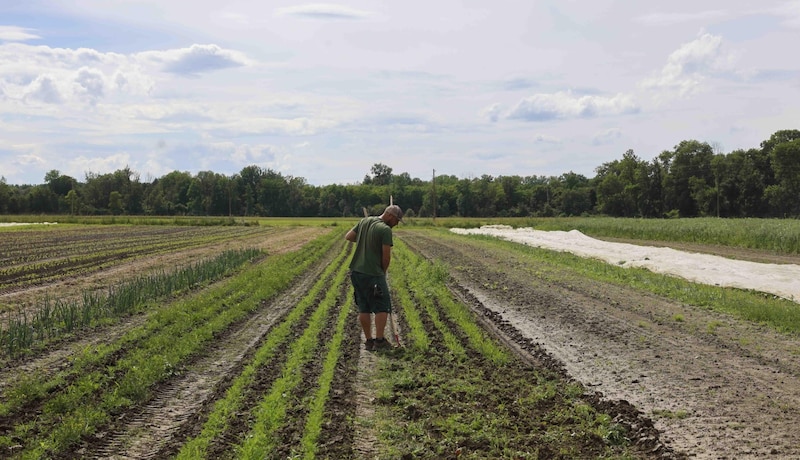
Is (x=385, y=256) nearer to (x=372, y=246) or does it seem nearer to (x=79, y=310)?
(x=372, y=246)

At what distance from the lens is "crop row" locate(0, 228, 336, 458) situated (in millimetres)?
6035

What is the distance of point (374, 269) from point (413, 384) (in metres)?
2.47

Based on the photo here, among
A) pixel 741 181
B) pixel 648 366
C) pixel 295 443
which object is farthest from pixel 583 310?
pixel 741 181

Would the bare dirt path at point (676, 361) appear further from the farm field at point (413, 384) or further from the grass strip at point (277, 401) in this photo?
the grass strip at point (277, 401)

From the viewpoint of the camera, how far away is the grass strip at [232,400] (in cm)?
579

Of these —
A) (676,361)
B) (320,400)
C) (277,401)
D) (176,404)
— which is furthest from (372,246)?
(676,361)

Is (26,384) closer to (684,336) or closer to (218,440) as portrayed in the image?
(218,440)

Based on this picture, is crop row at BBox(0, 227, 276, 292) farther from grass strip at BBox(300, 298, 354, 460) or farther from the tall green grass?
the tall green grass

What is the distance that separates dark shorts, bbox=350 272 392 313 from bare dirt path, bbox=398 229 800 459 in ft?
7.99

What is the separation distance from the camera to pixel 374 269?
998cm

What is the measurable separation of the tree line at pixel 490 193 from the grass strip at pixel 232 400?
73170 millimetres

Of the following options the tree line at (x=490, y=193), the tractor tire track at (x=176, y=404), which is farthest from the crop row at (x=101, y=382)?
the tree line at (x=490, y=193)

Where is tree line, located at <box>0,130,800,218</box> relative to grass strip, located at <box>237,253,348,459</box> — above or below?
above

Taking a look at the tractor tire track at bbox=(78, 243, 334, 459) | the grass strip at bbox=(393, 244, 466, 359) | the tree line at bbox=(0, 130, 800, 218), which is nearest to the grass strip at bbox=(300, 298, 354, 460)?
the tractor tire track at bbox=(78, 243, 334, 459)
